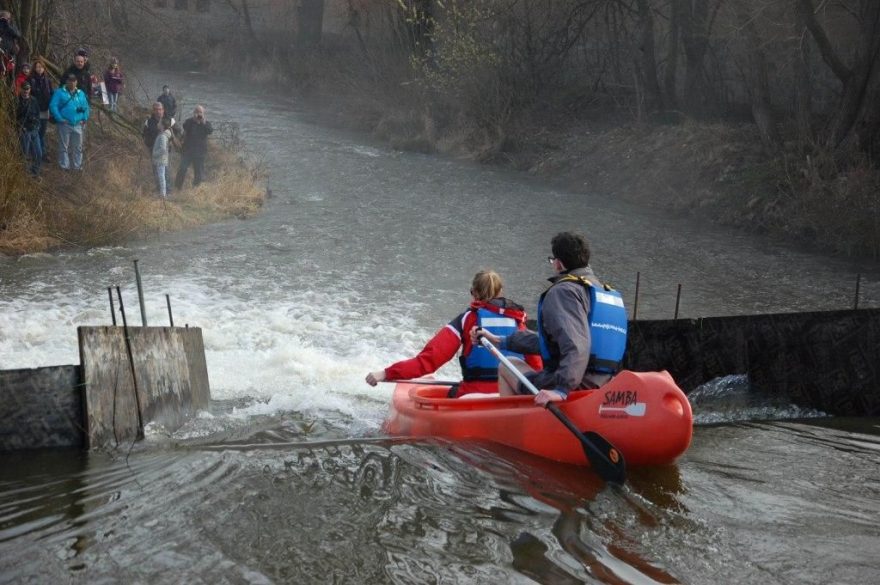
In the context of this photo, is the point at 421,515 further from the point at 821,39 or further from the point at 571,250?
the point at 821,39

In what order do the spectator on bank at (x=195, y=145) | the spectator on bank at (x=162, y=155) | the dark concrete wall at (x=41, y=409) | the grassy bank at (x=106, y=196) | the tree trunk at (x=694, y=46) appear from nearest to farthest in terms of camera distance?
1. the dark concrete wall at (x=41, y=409)
2. the grassy bank at (x=106, y=196)
3. the spectator on bank at (x=162, y=155)
4. the spectator on bank at (x=195, y=145)
5. the tree trunk at (x=694, y=46)

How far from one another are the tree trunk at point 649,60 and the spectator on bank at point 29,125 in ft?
41.6

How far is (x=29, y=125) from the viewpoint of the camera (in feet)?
49.5

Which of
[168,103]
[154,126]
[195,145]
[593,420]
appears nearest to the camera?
[593,420]

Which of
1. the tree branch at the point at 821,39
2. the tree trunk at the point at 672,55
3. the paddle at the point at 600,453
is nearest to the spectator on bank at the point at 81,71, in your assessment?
the tree branch at the point at 821,39

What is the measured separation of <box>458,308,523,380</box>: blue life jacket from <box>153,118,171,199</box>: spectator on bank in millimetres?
11344

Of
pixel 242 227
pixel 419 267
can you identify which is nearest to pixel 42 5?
pixel 242 227

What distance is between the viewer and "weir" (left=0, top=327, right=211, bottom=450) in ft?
21.2

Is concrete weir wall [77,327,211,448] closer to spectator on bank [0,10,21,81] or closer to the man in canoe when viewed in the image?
the man in canoe

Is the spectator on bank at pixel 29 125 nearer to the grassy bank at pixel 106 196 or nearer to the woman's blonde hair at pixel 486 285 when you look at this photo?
the grassy bank at pixel 106 196

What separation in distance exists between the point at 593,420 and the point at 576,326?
1.86 ft

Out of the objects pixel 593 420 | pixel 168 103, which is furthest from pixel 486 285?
pixel 168 103

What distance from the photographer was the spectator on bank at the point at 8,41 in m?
14.9

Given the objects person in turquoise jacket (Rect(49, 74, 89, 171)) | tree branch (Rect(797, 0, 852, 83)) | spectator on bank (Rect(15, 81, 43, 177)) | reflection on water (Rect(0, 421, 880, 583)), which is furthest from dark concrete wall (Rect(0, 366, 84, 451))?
tree branch (Rect(797, 0, 852, 83))
